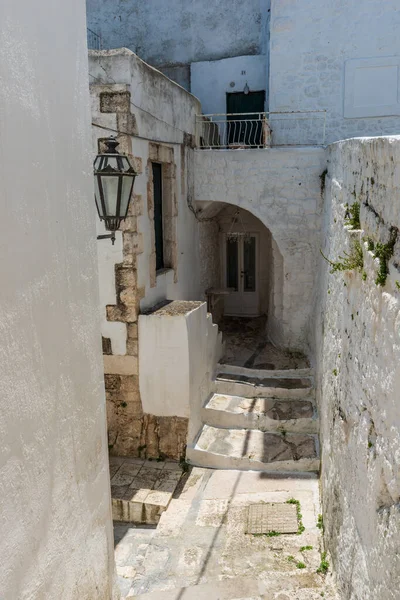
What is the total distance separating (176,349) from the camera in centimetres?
686

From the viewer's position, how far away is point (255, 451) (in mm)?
6973

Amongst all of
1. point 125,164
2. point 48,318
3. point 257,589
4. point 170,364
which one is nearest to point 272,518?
point 257,589

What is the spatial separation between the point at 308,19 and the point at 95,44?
193 inches

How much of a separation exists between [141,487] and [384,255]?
184 inches

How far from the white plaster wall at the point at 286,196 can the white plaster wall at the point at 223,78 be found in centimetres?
312

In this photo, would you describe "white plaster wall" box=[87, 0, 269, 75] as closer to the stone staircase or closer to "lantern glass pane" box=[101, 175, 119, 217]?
the stone staircase

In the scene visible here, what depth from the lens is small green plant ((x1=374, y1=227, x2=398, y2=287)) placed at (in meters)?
2.78

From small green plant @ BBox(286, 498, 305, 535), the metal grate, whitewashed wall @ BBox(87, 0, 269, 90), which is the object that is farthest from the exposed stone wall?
whitewashed wall @ BBox(87, 0, 269, 90)

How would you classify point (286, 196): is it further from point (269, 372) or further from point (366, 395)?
point (366, 395)

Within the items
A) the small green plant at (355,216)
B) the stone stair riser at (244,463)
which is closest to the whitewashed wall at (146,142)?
the stone stair riser at (244,463)

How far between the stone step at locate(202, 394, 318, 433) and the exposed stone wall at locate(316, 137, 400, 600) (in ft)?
6.22

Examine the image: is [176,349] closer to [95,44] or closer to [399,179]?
[399,179]

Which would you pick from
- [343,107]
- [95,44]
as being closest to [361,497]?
[343,107]

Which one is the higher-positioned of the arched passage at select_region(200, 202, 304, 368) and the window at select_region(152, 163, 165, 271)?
the window at select_region(152, 163, 165, 271)
